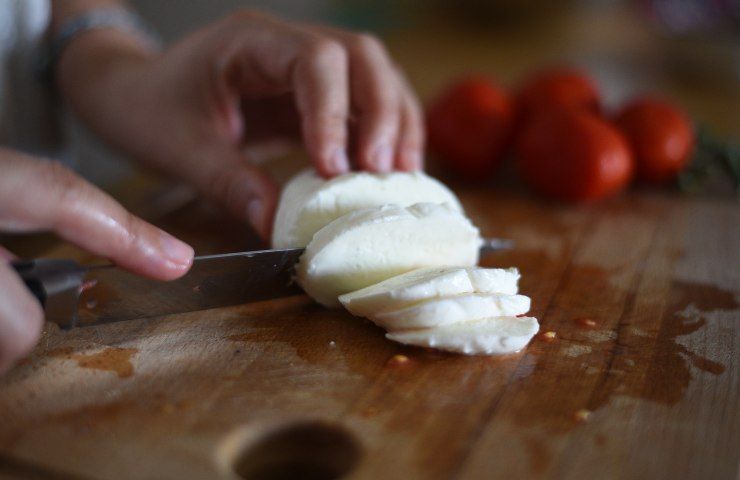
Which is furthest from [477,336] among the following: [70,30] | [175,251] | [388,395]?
[70,30]

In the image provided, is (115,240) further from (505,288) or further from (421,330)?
(505,288)

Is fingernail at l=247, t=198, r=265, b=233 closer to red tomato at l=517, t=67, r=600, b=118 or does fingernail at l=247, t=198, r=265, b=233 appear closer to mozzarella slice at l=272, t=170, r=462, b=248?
mozzarella slice at l=272, t=170, r=462, b=248

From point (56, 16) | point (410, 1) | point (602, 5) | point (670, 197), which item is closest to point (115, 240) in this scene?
point (56, 16)

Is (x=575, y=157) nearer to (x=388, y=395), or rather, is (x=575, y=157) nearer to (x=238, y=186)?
(x=238, y=186)

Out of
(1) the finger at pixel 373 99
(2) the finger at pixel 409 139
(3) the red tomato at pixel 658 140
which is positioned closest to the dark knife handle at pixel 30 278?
(1) the finger at pixel 373 99

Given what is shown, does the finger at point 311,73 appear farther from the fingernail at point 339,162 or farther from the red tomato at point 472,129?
the red tomato at point 472,129

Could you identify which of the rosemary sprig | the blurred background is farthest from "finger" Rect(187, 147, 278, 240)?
the rosemary sprig
